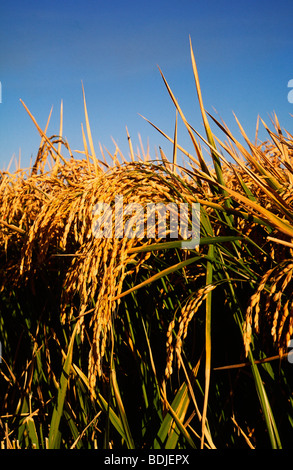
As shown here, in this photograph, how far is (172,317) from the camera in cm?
128

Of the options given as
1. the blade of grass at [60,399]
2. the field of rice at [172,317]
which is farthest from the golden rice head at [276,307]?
the blade of grass at [60,399]

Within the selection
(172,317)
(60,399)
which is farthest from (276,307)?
(60,399)

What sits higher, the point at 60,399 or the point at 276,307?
the point at 276,307

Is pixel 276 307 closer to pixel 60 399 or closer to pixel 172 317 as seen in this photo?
pixel 172 317

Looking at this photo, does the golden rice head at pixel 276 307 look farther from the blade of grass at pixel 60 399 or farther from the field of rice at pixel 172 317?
the blade of grass at pixel 60 399

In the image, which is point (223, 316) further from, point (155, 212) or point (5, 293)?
point (5, 293)

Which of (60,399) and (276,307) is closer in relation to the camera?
(276,307)

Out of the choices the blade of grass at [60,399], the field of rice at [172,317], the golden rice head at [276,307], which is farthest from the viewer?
the blade of grass at [60,399]

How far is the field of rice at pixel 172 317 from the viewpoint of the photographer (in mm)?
1027

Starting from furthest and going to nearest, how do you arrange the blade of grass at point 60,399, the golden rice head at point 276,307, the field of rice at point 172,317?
the blade of grass at point 60,399
the field of rice at point 172,317
the golden rice head at point 276,307

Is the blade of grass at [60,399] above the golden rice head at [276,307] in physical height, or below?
below

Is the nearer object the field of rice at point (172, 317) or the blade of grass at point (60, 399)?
the field of rice at point (172, 317)
